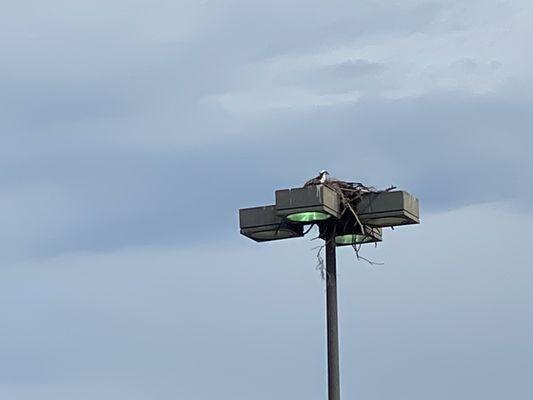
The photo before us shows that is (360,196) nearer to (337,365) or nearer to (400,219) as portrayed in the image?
(400,219)

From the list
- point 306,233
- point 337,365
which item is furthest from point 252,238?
point 337,365

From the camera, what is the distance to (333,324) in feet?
64.3

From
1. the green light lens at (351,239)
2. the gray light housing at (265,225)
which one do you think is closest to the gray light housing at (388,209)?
the green light lens at (351,239)

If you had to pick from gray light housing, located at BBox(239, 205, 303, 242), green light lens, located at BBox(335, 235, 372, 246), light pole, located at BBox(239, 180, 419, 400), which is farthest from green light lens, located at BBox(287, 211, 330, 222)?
green light lens, located at BBox(335, 235, 372, 246)

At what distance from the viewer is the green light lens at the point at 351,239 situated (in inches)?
788

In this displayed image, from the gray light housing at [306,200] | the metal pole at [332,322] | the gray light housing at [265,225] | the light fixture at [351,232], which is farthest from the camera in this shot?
the gray light housing at [265,225]

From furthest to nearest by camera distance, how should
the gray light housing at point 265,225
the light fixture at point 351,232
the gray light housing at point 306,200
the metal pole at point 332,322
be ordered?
1. the gray light housing at point 265,225
2. the light fixture at point 351,232
3. the metal pole at point 332,322
4. the gray light housing at point 306,200

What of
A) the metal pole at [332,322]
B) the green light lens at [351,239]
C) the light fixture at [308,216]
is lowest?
the metal pole at [332,322]

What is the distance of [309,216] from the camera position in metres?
19.5

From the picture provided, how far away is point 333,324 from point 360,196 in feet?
4.80

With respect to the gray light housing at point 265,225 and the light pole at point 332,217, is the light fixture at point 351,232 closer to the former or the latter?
the light pole at point 332,217

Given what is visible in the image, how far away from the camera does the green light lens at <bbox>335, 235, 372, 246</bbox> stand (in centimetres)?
2002

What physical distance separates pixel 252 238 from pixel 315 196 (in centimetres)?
140

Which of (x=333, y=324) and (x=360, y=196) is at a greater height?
(x=360, y=196)
